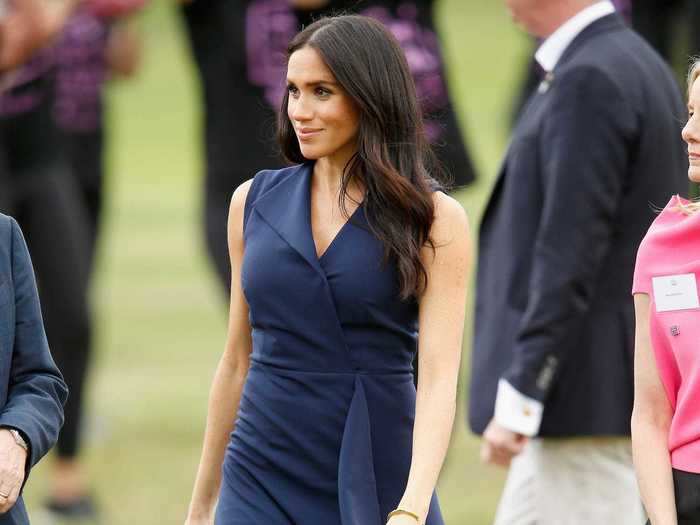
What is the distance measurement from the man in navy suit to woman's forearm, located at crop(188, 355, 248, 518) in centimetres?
101

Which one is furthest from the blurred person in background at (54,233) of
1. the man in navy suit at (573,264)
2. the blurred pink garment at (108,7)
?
the man in navy suit at (573,264)

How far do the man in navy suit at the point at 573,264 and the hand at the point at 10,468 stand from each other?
1.74 m

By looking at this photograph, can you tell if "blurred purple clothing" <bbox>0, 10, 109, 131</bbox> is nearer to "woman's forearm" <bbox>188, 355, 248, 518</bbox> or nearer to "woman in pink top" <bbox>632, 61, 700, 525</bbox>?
"woman's forearm" <bbox>188, 355, 248, 518</bbox>

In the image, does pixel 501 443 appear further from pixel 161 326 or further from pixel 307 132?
pixel 161 326

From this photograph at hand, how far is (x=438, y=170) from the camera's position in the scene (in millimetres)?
4445

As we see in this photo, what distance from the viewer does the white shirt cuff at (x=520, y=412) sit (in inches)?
200

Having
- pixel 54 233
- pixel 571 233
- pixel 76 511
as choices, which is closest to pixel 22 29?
pixel 54 233

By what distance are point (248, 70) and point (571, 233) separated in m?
2.42

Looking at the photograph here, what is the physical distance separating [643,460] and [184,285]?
36.5 ft

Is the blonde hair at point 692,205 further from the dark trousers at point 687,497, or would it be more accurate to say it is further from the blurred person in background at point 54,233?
the blurred person in background at point 54,233

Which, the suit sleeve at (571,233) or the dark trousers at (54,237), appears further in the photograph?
the dark trousers at (54,237)

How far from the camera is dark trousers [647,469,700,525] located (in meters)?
3.68

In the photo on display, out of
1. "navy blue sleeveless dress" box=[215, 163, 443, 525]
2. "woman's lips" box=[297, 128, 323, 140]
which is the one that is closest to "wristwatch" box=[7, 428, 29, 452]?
"navy blue sleeveless dress" box=[215, 163, 443, 525]

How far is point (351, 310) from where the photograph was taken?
13.5ft
